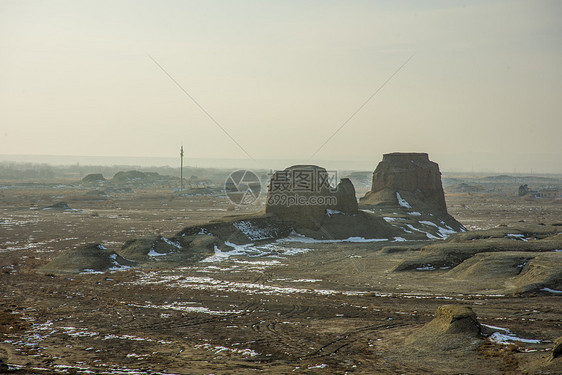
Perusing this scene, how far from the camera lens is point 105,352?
11688 mm

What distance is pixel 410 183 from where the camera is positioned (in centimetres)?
4388

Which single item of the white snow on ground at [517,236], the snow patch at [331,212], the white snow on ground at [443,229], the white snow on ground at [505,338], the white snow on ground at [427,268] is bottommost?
the white snow on ground at [443,229]

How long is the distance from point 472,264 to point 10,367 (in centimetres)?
1625

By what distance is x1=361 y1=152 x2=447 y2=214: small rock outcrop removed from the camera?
142 feet

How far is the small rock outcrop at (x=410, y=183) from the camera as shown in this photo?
4316cm

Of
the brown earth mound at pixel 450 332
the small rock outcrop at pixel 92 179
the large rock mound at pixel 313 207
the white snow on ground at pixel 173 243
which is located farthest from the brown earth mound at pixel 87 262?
the small rock outcrop at pixel 92 179

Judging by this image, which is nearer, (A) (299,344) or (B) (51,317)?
(A) (299,344)

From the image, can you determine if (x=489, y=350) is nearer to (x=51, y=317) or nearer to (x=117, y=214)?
(x=51, y=317)

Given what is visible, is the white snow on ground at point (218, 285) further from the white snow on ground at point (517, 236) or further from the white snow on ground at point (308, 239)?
the white snow on ground at point (517, 236)

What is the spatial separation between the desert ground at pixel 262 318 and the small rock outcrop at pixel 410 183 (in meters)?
16.7

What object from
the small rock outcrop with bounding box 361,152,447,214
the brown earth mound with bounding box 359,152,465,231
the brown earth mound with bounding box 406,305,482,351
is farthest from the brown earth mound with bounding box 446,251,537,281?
the small rock outcrop with bounding box 361,152,447,214

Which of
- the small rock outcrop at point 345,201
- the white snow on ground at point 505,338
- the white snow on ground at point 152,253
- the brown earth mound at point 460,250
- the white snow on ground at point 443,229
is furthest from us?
the white snow on ground at point 443,229

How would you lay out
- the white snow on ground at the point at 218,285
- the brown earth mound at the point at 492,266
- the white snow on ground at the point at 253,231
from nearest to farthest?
the white snow on ground at the point at 218,285 → the brown earth mound at the point at 492,266 → the white snow on ground at the point at 253,231

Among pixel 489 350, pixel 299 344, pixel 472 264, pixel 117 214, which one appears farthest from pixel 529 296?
pixel 117 214
